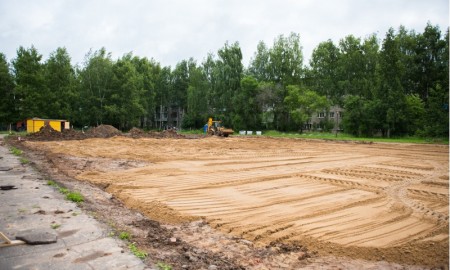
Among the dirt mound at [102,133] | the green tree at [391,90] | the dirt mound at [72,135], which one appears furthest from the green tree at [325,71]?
the dirt mound at [72,135]

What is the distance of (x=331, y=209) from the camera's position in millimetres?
6711

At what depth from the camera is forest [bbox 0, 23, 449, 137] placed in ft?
151

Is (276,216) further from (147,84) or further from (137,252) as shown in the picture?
(147,84)

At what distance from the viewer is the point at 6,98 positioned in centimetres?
4725

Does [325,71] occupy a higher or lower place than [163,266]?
higher

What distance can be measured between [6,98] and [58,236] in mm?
53571

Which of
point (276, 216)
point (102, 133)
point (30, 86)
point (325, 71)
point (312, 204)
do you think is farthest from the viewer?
point (325, 71)

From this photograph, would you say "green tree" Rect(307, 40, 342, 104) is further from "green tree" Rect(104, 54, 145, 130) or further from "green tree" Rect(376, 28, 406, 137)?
"green tree" Rect(104, 54, 145, 130)

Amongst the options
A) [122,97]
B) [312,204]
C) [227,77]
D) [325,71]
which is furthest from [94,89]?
[312,204]

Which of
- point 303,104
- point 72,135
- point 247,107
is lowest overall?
point 72,135

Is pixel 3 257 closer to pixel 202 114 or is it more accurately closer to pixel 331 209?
pixel 331 209

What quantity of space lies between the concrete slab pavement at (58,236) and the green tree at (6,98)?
48.8 m

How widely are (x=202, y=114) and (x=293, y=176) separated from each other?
54.6 m

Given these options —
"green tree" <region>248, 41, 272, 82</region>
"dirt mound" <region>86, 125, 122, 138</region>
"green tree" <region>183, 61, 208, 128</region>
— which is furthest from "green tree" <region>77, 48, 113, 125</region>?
"green tree" <region>248, 41, 272, 82</region>
